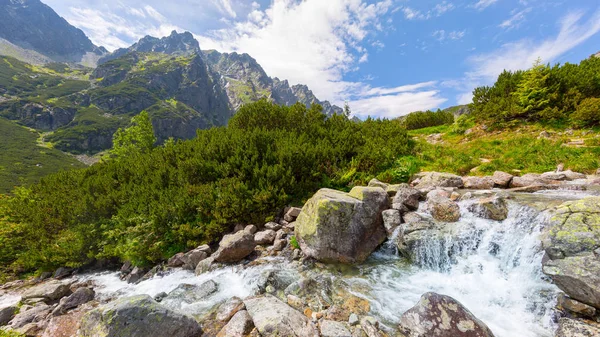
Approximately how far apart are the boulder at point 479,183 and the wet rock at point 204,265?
10.4m

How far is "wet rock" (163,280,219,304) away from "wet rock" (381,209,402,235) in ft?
19.0

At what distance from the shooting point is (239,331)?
491 cm

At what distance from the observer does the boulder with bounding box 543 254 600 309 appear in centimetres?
447

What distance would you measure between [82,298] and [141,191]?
16.2 ft

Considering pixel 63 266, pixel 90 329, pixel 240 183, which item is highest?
pixel 240 183

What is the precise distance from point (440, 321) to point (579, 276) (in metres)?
2.92

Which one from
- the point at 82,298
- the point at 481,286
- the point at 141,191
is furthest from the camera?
the point at 141,191

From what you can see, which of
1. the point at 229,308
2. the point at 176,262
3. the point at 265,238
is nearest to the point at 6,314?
the point at 176,262

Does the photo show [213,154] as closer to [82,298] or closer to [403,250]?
[82,298]

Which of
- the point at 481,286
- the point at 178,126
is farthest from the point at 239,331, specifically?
the point at 178,126

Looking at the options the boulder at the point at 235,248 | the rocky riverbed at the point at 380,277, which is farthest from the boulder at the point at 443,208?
the boulder at the point at 235,248

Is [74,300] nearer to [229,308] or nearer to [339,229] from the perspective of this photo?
[229,308]

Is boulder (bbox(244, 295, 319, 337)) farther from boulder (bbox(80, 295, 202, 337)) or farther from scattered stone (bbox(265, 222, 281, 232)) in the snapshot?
scattered stone (bbox(265, 222, 281, 232))

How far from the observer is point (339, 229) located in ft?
24.8
